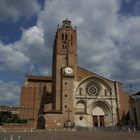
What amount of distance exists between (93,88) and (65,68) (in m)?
8.79

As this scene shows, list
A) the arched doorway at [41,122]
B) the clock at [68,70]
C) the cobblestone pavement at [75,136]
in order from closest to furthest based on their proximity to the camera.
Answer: the cobblestone pavement at [75,136]
the arched doorway at [41,122]
the clock at [68,70]

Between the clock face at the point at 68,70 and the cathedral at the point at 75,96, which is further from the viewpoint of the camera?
the clock face at the point at 68,70

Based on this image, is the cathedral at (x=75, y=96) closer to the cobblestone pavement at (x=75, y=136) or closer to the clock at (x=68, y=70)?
the clock at (x=68, y=70)

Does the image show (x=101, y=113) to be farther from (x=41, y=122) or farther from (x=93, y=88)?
(x=41, y=122)

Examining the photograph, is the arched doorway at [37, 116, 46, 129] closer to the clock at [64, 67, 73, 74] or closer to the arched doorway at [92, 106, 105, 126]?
the clock at [64, 67, 73, 74]

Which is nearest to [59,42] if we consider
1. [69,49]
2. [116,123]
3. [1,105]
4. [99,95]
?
[69,49]

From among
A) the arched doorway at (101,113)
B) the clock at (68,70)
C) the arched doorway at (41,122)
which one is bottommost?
the arched doorway at (41,122)

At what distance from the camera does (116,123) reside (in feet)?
177

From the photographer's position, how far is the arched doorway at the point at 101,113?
182 ft

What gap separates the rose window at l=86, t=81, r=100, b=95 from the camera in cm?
5573

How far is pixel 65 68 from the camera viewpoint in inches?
2131

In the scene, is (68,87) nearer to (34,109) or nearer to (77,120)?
(77,120)

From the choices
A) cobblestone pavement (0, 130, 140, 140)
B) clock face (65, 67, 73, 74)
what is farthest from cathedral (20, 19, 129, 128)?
cobblestone pavement (0, 130, 140, 140)

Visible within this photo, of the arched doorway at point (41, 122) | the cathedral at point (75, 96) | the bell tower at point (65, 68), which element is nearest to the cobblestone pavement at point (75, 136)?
the cathedral at point (75, 96)
